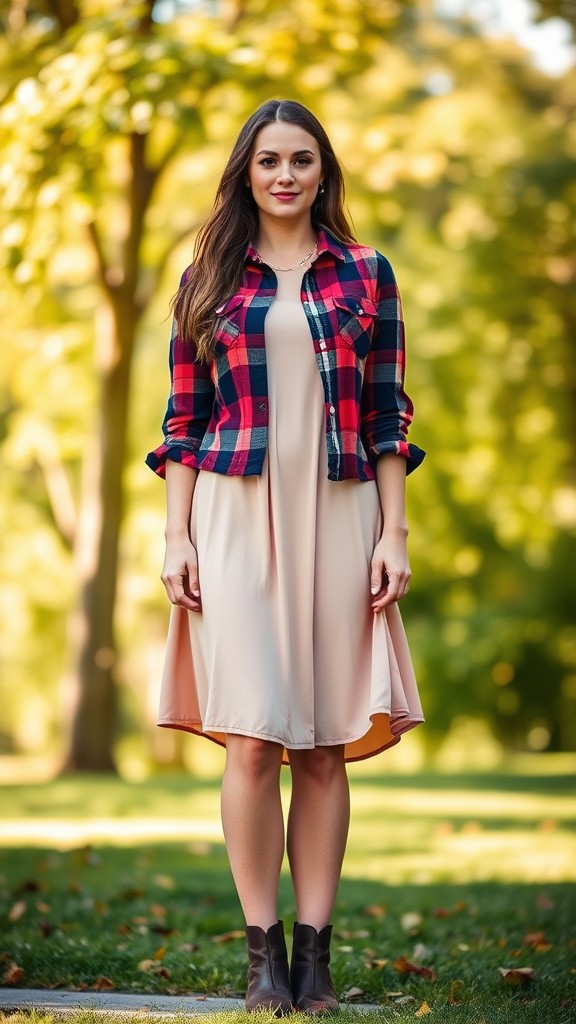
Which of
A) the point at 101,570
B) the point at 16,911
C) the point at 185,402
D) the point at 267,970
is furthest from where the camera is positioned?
the point at 101,570

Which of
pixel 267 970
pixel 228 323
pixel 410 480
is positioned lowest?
pixel 267 970

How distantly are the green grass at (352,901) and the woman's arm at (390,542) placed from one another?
101cm

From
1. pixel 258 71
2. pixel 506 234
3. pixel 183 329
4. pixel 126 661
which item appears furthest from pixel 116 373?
pixel 126 661

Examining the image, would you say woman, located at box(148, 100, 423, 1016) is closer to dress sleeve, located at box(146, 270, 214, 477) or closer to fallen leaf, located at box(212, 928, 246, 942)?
dress sleeve, located at box(146, 270, 214, 477)

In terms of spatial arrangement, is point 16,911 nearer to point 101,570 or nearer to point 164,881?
point 164,881

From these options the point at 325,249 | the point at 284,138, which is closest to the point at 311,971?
the point at 325,249

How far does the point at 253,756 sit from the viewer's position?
11.2 ft

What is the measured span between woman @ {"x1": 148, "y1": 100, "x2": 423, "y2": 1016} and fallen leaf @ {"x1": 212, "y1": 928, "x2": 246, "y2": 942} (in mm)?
1231

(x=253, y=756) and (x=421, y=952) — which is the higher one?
(x=253, y=756)

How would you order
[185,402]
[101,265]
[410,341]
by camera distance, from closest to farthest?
[185,402] < [101,265] < [410,341]

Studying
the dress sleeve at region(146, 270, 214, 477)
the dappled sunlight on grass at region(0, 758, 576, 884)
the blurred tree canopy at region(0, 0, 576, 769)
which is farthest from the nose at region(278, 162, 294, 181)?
the blurred tree canopy at region(0, 0, 576, 769)

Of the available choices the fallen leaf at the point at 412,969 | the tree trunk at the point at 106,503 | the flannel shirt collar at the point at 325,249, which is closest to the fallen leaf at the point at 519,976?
the fallen leaf at the point at 412,969

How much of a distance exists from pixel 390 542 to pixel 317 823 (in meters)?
0.73

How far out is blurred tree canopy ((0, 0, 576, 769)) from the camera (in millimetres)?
12008
